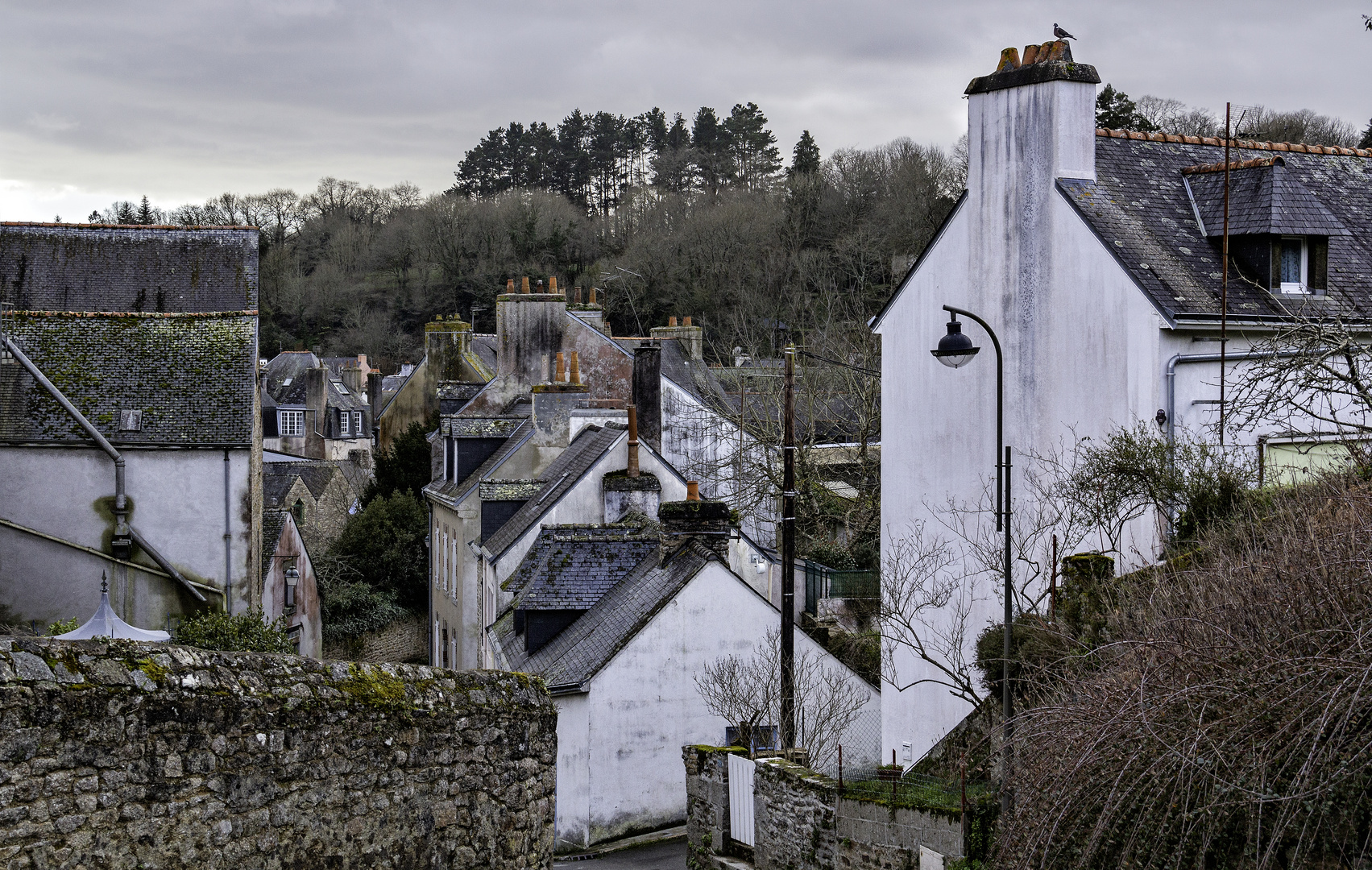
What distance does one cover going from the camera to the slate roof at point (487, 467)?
27.1 m

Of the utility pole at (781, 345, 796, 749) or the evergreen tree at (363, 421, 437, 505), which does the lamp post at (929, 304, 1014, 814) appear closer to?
the utility pole at (781, 345, 796, 749)

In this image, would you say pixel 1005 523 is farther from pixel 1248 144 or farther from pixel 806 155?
pixel 806 155

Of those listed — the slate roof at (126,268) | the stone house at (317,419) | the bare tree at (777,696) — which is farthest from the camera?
the stone house at (317,419)

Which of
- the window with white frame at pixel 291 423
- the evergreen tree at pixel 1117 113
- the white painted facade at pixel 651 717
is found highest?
the evergreen tree at pixel 1117 113

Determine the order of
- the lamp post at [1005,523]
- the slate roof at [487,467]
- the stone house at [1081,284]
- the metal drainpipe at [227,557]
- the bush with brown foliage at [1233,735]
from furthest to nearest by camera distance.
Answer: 1. the slate roof at [487,467]
2. the metal drainpipe at [227,557]
3. the stone house at [1081,284]
4. the lamp post at [1005,523]
5. the bush with brown foliage at [1233,735]

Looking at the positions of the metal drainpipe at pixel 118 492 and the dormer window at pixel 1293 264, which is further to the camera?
the metal drainpipe at pixel 118 492

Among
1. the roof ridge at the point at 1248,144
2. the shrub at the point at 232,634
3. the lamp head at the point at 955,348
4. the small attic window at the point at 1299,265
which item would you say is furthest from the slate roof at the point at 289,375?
the lamp head at the point at 955,348

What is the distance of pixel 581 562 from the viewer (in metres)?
20.3

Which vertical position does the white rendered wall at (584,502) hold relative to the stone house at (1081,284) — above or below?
below

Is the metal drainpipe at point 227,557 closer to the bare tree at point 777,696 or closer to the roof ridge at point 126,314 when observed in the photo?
the roof ridge at point 126,314

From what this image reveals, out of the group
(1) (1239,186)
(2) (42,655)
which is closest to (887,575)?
(1) (1239,186)

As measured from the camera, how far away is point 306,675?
19.1 ft

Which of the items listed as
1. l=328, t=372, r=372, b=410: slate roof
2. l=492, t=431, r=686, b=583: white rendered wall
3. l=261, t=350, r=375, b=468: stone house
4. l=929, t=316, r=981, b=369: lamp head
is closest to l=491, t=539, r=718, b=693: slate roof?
l=492, t=431, r=686, b=583: white rendered wall

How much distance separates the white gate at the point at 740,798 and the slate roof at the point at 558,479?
371 inches
